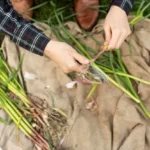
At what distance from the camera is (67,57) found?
4.30ft

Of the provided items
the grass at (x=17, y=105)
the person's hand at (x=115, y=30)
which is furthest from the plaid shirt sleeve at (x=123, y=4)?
the grass at (x=17, y=105)

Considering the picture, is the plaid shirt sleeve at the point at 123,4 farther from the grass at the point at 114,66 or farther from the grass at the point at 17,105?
the grass at the point at 17,105

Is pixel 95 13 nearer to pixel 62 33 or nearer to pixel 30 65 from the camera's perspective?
pixel 62 33

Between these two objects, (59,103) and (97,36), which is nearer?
(59,103)

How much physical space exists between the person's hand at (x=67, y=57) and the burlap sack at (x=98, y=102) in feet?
0.87

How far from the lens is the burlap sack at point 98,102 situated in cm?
149

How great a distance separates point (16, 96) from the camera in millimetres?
1591

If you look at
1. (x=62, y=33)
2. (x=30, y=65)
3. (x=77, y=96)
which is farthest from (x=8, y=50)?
(x=77, y=96)

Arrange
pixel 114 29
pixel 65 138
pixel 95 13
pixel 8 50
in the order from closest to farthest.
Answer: pixel 114 29
pixel 65 138
pixel 8 50
pixel 95 13

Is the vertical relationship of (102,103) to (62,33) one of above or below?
below

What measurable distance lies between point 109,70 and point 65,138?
1.03ft

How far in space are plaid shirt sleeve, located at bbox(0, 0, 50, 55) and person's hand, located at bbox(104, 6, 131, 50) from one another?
0.75 feet

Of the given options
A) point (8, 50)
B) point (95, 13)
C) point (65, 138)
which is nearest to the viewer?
point (65, 138)

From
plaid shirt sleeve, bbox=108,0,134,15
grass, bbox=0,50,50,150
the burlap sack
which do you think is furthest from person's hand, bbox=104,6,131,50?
grass, bbox=0,50,50,150
